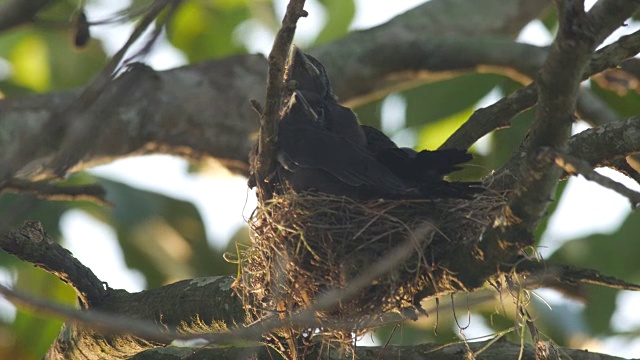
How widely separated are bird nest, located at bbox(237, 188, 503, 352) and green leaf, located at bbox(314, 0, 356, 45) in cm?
533

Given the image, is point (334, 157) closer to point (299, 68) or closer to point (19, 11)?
point (299, 68)

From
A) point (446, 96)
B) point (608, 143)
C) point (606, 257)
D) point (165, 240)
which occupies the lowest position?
point (608, 143)

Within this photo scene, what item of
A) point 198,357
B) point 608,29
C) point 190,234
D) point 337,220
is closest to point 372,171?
point 337,220

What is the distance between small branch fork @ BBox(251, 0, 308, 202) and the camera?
318cm

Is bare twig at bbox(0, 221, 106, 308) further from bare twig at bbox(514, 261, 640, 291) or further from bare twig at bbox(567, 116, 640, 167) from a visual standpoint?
bare twig at bbox(567, 116, 640, 167)

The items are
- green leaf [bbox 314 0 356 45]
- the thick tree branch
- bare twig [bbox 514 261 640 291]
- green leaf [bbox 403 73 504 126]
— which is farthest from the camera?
green leaf [bbox 314 0 356 45]

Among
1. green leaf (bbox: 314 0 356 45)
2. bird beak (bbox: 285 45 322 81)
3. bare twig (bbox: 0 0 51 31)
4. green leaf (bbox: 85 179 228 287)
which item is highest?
green leaf (bbox: 314 0 356 45)

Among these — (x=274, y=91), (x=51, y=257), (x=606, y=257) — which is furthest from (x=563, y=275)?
(x=606, y=257)

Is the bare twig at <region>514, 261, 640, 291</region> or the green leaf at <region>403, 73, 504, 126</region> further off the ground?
the green leaf at <region>403, 73, 504, 126</region>

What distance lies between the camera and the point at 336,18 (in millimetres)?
9227

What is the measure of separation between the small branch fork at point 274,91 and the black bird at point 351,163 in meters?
0.13

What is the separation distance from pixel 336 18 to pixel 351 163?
5321mm

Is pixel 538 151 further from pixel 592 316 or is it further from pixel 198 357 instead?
pixel 592 316

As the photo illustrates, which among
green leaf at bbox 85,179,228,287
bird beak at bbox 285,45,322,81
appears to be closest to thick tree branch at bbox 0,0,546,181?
green leaf at bbox 85,179,228,287
